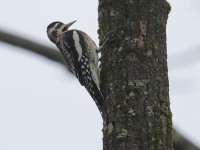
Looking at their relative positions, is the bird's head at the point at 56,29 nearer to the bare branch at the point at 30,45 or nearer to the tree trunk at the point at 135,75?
the tree trunk at the point at 135,75

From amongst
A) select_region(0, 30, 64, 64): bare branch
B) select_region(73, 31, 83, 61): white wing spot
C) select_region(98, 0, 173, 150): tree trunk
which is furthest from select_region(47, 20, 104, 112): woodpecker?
select_region(0, 30, 64, 64): bare branch

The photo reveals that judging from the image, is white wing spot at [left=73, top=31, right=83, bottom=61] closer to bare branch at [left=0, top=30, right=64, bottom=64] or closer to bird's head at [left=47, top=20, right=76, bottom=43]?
bird's head at [left=47, top=20, right=76, bottom=43]

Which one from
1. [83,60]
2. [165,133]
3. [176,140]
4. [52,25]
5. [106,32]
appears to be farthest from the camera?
[52,25]

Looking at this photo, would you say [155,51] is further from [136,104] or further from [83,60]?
[83,60]

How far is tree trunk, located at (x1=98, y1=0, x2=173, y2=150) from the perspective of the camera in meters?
2.76

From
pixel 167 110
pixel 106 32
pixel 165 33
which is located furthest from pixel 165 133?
pixel 106 32

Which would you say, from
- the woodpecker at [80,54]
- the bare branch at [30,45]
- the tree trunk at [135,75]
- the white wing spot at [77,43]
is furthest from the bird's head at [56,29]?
the bare branch at [30,45]

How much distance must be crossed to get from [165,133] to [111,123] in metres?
0.38

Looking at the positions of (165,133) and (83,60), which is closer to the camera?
(165,133)

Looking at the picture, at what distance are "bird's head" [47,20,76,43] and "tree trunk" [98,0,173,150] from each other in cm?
166

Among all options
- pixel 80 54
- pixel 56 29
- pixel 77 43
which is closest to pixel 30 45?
pixel 80 54

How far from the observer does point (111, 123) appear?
9.57 feet

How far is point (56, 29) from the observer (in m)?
5.33

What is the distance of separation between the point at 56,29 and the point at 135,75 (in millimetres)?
2500
